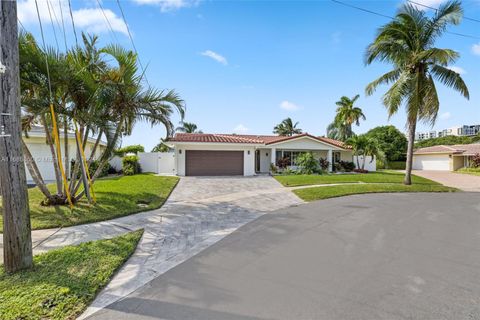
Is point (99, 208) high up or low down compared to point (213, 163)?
down

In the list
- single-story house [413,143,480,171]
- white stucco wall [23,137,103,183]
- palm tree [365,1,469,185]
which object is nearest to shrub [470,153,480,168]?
single-story house [413,143,480,171]

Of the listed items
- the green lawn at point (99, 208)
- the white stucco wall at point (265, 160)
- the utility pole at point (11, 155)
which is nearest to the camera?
the utility pole at point (11, 155)

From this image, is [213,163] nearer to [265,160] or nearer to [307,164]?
[265,160]

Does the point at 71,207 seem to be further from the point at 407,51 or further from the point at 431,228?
the point at 407,51

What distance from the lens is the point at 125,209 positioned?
29.3ft

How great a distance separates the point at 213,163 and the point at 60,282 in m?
17.4

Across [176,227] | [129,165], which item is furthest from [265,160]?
[176,227]

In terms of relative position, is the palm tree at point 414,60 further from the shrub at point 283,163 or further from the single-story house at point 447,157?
the single-story house at point 447,157

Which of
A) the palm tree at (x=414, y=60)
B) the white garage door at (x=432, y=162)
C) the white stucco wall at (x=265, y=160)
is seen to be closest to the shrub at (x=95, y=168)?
the white stucco wall at (x=265, y=160)

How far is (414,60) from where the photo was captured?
1552 centimetres

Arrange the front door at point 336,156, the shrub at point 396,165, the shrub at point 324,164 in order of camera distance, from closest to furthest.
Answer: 1. the shrub at point 324,164
2. the front door at point 336,156
3. the shrub at point 396,165

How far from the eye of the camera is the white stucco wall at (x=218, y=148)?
66.4 feet

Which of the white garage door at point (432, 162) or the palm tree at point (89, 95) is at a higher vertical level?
the palm tree at point (89, 95)

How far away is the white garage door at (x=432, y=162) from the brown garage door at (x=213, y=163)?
30347 mm
